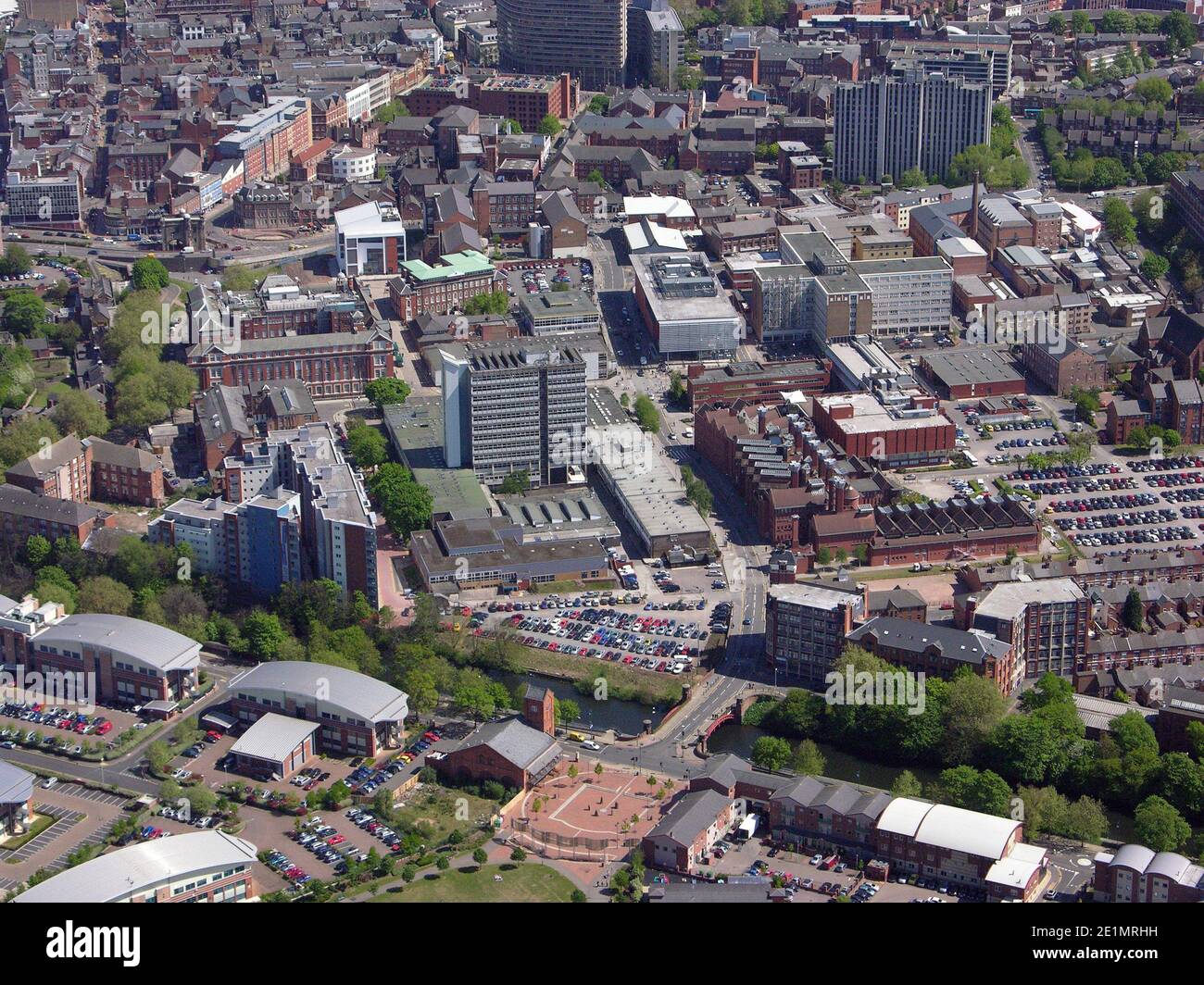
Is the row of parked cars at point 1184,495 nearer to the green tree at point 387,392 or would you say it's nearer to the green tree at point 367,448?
the green tree at point 367,448

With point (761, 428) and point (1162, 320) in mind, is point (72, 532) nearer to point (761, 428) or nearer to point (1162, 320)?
point (761, 428)

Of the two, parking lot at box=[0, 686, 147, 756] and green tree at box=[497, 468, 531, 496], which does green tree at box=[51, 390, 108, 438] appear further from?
parking lot at box=[0, 686, 147, 756]

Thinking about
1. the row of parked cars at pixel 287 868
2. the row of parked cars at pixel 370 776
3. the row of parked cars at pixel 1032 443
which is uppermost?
the row of parked cars at pixel 1032 443

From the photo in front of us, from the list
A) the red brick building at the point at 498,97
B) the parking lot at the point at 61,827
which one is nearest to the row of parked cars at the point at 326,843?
the parking lot at the point at 61,827

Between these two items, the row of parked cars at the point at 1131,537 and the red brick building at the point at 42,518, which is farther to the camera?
the row of parked cars at the point at 1131,537

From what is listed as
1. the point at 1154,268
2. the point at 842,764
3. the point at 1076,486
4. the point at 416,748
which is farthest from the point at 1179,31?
the point at 416,748

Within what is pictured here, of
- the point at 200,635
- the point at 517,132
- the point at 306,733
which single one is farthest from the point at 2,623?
the point at 517,132

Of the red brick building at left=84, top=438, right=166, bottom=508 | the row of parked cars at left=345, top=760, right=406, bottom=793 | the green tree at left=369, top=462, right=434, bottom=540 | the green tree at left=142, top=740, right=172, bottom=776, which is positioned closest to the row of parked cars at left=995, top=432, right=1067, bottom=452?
the green tree at left=369, top=462, right=434, bottom=540
